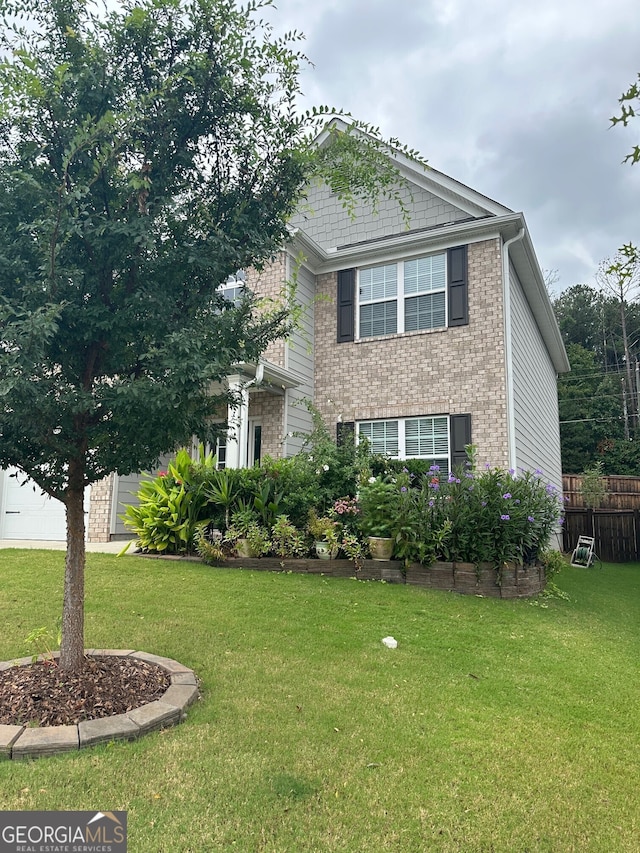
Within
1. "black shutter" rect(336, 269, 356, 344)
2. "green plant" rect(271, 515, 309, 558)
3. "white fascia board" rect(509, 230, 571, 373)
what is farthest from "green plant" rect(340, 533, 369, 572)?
"white fascia board" rect(509, 230, 571, 373)

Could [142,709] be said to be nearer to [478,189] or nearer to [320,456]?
[320,456]

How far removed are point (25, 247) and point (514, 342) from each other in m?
8.63

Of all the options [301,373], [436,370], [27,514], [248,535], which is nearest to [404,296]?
[436,370]

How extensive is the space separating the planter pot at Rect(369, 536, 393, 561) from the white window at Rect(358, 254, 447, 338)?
16.1 ft

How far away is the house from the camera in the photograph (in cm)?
947

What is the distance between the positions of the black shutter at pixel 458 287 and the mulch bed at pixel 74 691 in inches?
320

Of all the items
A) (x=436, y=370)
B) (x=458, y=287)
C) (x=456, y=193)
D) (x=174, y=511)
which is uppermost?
(x=456, y=193)

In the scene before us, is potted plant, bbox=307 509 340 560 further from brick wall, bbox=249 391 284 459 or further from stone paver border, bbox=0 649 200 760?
stone paver border, bbox=0 649 200 760

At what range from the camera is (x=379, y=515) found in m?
6.83

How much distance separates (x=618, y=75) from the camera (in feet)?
7.48

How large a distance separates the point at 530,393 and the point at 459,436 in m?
2.97

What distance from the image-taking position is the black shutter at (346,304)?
35.9ft

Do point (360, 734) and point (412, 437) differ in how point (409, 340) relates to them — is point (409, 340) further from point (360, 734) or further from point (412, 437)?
point (360, 734)

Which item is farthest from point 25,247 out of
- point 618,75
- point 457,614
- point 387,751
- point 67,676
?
point 457,614
